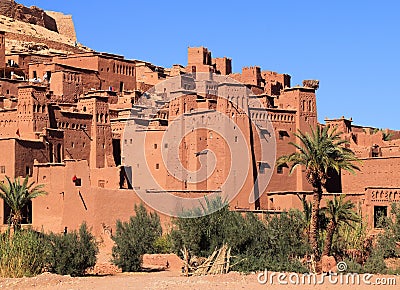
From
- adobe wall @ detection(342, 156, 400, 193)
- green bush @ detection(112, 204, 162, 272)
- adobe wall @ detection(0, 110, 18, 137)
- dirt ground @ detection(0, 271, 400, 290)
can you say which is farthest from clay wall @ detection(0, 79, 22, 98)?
dirt ground @ detection(0, 271, 400, 290)

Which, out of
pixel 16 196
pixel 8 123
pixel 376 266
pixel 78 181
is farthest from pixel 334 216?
pixel 8 123

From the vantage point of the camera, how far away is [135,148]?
43.5 metres

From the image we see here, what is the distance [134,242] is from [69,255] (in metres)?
3.46

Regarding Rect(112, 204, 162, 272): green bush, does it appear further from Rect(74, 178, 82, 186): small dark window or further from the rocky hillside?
the rocky hillside

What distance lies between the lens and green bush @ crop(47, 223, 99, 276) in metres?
27.1

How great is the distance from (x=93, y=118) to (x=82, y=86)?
7.34 metres

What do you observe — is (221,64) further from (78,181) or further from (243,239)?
(243,239)

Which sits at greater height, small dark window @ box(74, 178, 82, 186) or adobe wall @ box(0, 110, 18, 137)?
adobe wall @ box(0, 110, 18, 137)

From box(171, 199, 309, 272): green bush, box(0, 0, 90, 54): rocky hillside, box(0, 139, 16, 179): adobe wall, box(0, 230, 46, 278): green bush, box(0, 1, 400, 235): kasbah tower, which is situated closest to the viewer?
box(0, 230, 46, 278): green bush

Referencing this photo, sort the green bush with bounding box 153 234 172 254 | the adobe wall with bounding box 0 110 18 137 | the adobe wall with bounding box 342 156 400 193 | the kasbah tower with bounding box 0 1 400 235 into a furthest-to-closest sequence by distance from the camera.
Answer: the adobe wall with bounding box 0 110 18 137
the adobe wall with bounding box 342 156 400 193
the kasbah tower with bounding box 0 1 400 235
the green bush with bounding box 153 234 172 254

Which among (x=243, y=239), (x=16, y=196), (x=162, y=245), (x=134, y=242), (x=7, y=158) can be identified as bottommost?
(x=162, y=245)

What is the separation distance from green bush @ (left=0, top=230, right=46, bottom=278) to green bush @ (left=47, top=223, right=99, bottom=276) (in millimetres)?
1279

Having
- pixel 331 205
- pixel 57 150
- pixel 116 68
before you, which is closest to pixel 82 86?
pixel 116 68

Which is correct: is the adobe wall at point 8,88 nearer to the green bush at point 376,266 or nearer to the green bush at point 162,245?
the green bush at point 162,245
